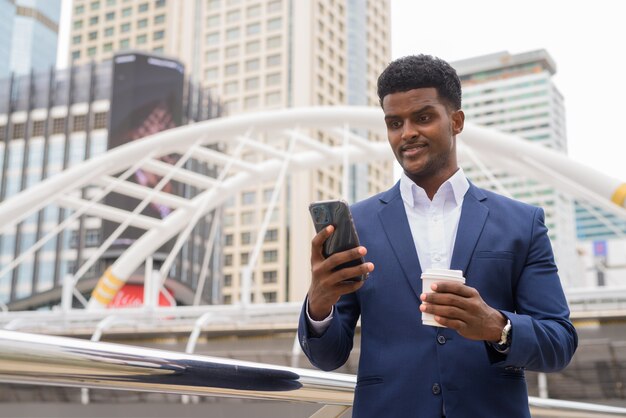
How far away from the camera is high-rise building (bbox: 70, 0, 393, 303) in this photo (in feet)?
246

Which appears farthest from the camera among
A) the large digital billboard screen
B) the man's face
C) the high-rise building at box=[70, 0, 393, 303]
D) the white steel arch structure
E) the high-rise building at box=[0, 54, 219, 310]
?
the high-rise building at box=[70, 0, 393, 303]

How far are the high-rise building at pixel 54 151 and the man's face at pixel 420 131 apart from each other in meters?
61.2

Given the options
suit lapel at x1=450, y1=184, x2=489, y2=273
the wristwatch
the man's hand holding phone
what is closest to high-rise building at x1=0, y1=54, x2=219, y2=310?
suit lapel at x1=450, y1=184, x2=489, y2=273

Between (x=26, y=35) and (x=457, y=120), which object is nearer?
(x=457, y=120)

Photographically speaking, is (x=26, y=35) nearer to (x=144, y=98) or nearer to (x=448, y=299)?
(x=144, y=98)

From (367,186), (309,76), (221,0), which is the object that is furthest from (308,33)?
(367,186)

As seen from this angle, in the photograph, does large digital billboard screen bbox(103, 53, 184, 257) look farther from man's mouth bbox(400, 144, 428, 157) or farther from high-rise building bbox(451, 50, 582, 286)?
high-rise building bbox(451, 50, 582, 286)

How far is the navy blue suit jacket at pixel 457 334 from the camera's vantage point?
1.75m

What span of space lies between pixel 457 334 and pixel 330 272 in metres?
0.37

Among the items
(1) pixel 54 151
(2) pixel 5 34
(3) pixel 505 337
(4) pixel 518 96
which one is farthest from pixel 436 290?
(4) pixel 518 96

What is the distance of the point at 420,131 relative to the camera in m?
1.98

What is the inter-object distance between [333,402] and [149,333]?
17.0 metres

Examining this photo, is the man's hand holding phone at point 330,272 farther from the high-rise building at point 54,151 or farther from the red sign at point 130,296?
the high-rise building at point 54,151

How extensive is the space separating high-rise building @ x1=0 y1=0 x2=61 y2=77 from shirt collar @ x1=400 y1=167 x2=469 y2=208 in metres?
133
